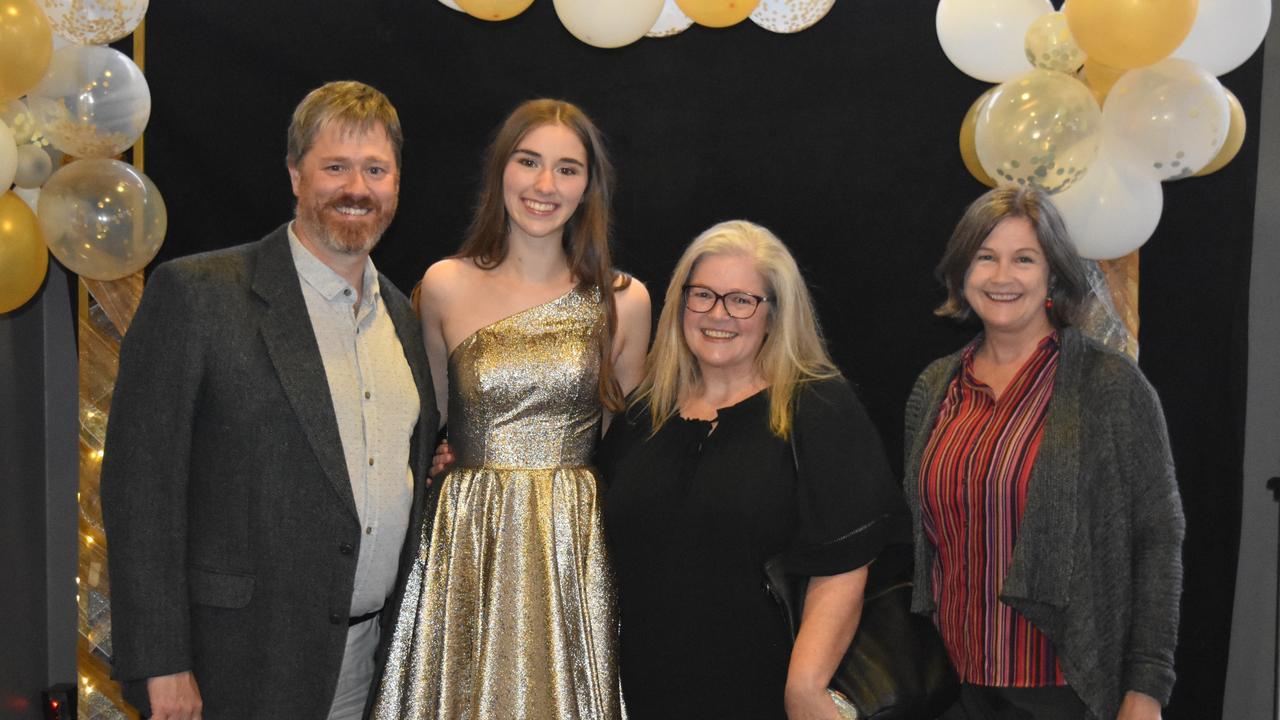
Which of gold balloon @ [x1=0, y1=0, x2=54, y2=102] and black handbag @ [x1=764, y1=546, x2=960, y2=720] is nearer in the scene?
black handbag @ [x1=764, y1=546, x2=960, y2=720]

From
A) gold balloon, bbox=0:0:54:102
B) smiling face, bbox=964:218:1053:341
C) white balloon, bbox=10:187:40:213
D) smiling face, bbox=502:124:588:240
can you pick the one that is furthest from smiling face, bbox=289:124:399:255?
smiling face, bbox=964:218:1053:341

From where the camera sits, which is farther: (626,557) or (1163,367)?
(1163,367)

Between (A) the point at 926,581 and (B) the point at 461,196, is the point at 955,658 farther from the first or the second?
(B) the point at 461,196

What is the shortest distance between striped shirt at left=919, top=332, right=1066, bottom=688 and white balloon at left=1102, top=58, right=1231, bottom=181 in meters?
0.72

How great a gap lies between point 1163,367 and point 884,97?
1.17 m

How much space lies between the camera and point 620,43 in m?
3.08

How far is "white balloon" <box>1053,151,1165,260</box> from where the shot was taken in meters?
2.83

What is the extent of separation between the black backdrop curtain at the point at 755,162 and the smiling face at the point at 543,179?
3.32 feet

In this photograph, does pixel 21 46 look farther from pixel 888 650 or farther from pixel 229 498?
pixel 888 650

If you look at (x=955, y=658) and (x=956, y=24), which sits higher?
(x=956, y=24)

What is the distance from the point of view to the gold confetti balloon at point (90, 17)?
2930mm

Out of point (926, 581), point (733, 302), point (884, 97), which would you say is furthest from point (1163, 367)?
point (733, 302)

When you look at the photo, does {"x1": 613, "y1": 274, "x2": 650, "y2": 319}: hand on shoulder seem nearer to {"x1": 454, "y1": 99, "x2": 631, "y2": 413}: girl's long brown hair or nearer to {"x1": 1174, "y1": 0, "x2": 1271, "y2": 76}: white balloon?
{"x1": 454, "y1": 99, "x2": 631, "y2": 413}: girl's long brown hair

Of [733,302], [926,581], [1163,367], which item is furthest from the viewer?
[1163,367]
